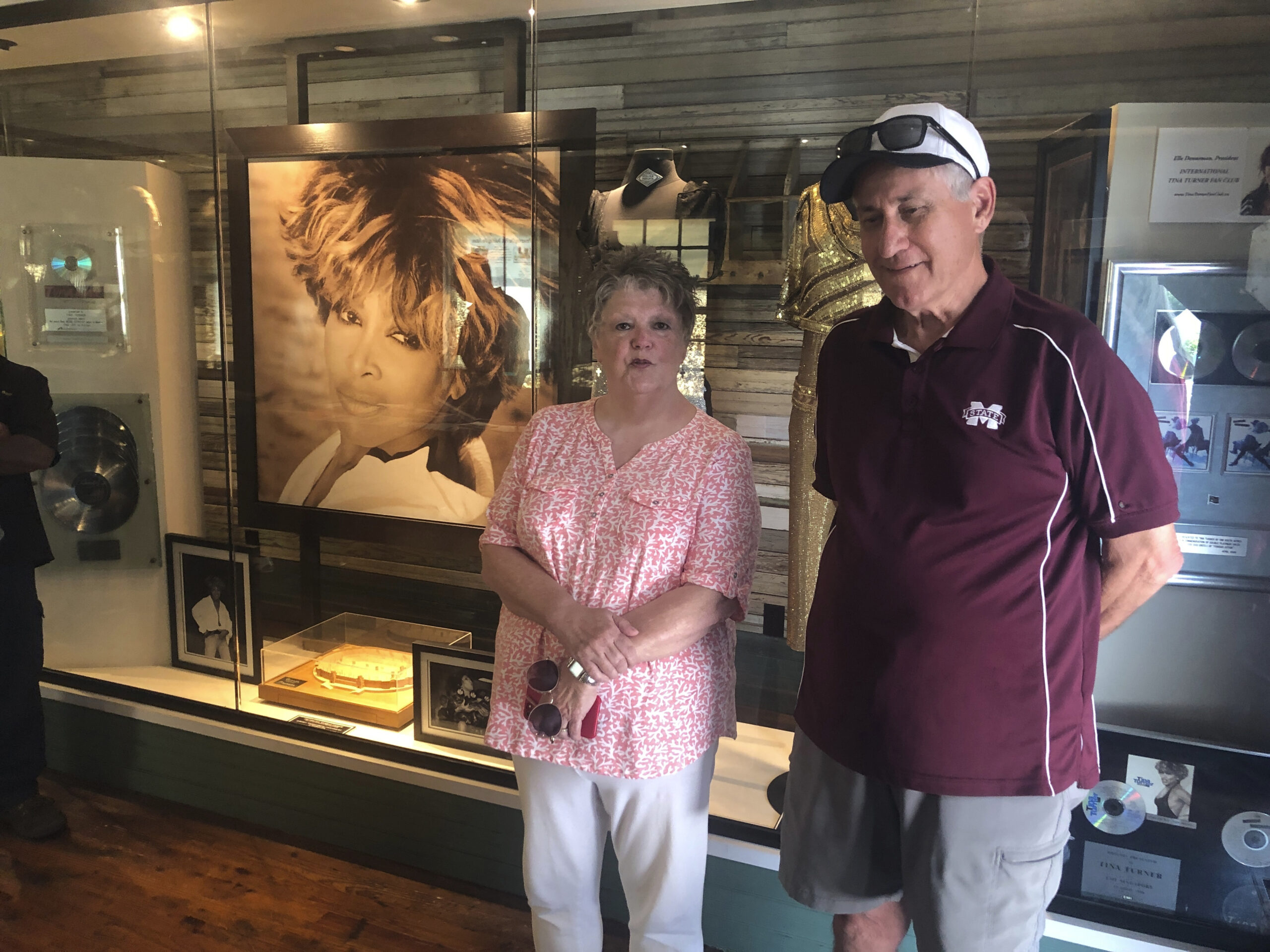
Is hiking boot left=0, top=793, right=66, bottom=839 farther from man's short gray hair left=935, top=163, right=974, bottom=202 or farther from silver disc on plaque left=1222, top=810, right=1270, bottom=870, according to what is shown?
silver disc on plaque left=1222, top=810, right=1270, bottom=870

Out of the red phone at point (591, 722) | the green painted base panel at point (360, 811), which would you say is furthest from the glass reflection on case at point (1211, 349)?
the red phone at point (591, 722)

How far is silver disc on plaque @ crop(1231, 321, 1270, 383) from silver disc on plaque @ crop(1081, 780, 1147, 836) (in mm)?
936

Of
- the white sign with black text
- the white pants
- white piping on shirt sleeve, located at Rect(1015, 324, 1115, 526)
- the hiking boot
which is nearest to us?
white piping on shirt sleeve, located at Rect(1015, 324, 1115, 526)

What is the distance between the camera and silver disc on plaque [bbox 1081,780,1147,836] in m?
1.92

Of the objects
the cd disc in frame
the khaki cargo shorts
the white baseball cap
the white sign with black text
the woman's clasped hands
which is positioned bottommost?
the khaki cargo shorts

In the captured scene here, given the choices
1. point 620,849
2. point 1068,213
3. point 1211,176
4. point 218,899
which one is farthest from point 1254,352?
point 218,899

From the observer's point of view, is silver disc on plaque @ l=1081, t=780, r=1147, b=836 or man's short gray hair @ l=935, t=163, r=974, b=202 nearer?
man's short gray hair @ l=935, t=163, r=974, b=202

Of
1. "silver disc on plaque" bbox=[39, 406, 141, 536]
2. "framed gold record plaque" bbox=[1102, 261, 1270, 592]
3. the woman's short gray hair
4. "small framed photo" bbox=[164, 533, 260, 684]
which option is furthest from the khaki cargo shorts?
"silver disc on plaque" bbox=[39, 406, 141, 536]

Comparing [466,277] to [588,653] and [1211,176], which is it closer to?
[588,653]

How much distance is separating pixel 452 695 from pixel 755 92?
183 centimetres

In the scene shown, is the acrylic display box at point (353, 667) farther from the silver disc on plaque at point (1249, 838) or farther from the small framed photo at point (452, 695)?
the silver disc on plaque at point (1249, 838)

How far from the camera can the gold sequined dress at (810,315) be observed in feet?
6.22

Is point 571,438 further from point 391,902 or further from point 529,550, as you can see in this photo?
point 391,902

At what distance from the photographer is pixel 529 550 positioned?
1.65 meters
